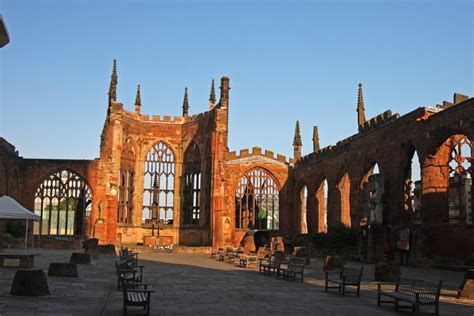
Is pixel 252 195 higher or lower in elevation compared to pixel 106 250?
higher

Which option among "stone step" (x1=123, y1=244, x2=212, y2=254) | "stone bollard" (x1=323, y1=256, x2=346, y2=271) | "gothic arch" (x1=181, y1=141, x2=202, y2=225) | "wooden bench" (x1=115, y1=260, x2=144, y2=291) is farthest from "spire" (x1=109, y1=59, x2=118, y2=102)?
"wooden bench" (x1=115, y1=260, x2=144, y2=291)

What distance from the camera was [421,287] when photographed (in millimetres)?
10844

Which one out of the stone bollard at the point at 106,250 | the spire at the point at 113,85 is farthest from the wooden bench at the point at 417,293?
the spire at the point at 113,85

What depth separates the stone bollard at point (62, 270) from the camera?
1541cm

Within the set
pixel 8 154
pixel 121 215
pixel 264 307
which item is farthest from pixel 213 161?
pixel 264 307

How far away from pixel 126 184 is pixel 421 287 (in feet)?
116

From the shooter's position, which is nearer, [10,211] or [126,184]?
[10,211]

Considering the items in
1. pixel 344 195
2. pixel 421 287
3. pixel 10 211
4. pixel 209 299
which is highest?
pixel 344 195

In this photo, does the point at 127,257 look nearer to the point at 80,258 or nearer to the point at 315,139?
the point at 80,258

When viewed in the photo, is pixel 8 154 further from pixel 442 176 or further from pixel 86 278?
pixel 442 176

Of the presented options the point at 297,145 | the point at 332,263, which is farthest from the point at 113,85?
the point at 332,263

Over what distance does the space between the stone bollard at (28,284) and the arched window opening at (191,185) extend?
33.6 meters

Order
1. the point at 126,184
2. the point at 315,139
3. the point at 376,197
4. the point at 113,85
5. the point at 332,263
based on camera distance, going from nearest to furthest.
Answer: the point at 332,263 → the point at 376,197 → the point at 113,85 → the point at 126,184 → the point at 315,139

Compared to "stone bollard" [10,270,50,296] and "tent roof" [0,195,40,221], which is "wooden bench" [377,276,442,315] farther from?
"tent roof" [0,195,40,221]
